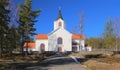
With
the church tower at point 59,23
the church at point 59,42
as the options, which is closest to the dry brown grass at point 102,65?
the church at point 59,42

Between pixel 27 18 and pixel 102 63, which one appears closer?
pixel 102 63

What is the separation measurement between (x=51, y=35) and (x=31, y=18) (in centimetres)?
3008

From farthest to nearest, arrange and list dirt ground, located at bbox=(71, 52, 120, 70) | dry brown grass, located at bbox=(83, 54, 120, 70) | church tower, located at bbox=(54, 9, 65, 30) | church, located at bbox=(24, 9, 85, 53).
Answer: church tower, located at bbox=(54, 9, 65, 30)
church, located at bbox=(24, 9, 85, 53)
dirt ground, located at bbox=(71, 52, 120, 70)
dry brown grass, located at bbox=(83, 54, 120, 70)

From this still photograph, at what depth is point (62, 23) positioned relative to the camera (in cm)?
10300

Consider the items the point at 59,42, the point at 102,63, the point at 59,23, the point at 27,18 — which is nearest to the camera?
the point at 102,63

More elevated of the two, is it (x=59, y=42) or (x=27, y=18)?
(x=27, y=18)

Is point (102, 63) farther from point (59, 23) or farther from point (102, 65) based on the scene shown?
point (59, 23)

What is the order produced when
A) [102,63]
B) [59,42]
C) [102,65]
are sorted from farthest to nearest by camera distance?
[59,42], [102,63], [102,65]

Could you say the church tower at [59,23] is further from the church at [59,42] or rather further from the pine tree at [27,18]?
the pine tree at [27,18]

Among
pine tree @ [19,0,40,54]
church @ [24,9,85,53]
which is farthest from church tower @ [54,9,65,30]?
pine tree @ [19,0,40,54]

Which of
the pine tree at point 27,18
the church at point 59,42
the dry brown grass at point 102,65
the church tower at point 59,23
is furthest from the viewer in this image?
the church tower at point 59,23

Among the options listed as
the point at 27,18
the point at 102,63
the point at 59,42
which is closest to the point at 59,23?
the point at 59,42

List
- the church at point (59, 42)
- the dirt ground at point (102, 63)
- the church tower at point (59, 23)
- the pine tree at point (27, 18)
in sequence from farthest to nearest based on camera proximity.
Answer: the church tower at point (59, 23), the church at point (59, 42), the pine tree at point (27, 18), the dirt ground at point (102, 63)

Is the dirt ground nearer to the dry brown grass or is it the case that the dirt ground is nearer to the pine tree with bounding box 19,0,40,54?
the dry brown grass
